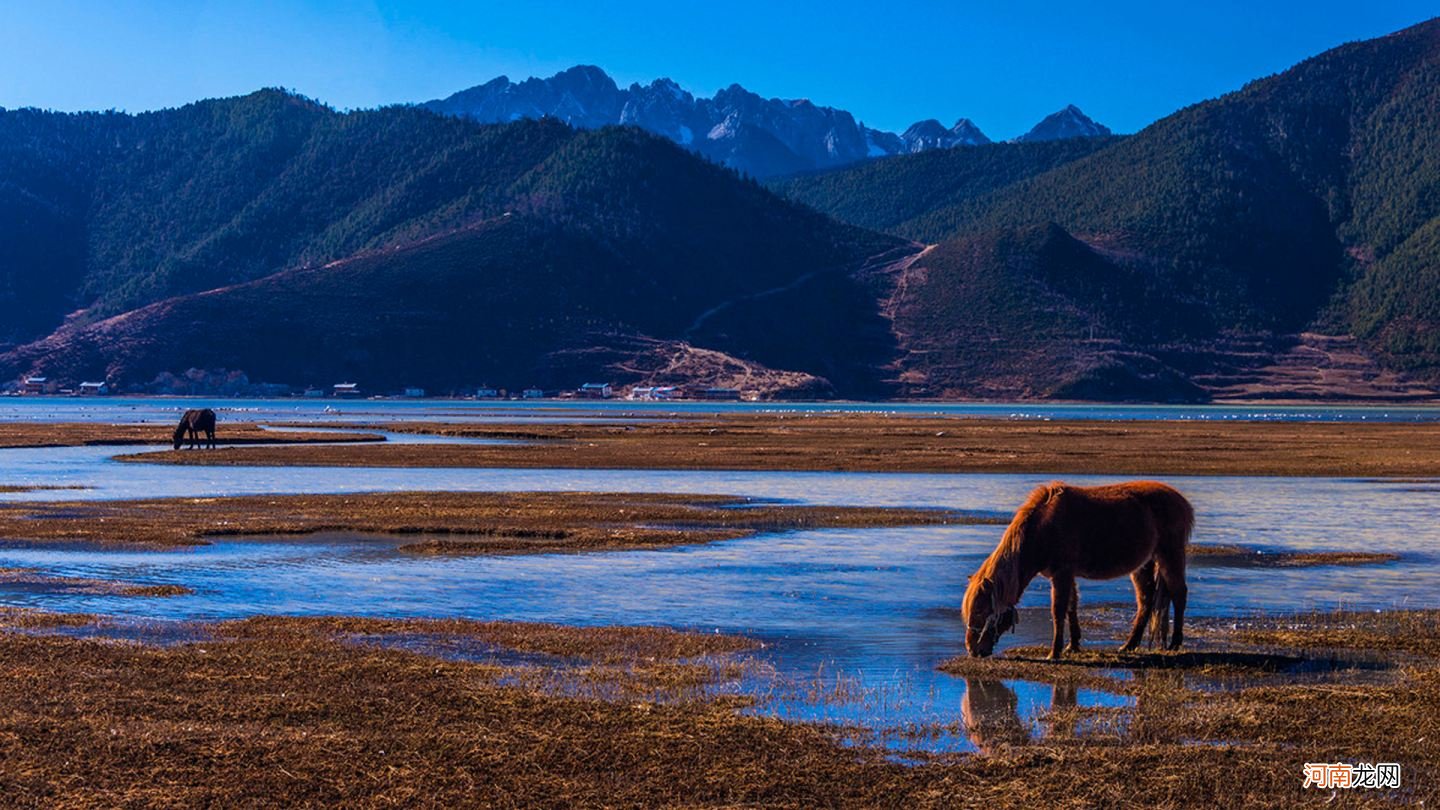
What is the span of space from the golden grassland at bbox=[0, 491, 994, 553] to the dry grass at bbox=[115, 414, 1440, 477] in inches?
722

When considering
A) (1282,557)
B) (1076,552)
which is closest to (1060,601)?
(1076,552)

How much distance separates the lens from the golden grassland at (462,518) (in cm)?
3161

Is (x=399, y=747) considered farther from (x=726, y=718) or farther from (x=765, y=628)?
(x=765, y=628)

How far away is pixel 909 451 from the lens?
72188 millimetres

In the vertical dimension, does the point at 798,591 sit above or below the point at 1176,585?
below

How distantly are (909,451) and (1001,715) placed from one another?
57830 millimetres

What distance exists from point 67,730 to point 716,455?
55261 millimetres

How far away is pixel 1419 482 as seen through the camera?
173ft

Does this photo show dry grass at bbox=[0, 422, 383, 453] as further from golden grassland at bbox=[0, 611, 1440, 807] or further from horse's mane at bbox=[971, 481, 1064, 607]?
horse's mane at bbox=[971, 481, 1064, 607]

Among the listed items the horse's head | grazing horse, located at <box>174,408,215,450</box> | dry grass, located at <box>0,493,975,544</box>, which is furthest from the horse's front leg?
grazing horse, located at <box>174,408,215,450</box>

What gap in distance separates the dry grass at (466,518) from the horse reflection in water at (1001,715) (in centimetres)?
1522

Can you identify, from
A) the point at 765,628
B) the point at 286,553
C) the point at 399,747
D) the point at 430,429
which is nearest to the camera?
the point at 399,747

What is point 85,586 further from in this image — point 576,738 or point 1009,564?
point 1009,564

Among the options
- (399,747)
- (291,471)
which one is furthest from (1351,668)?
(291,471)
